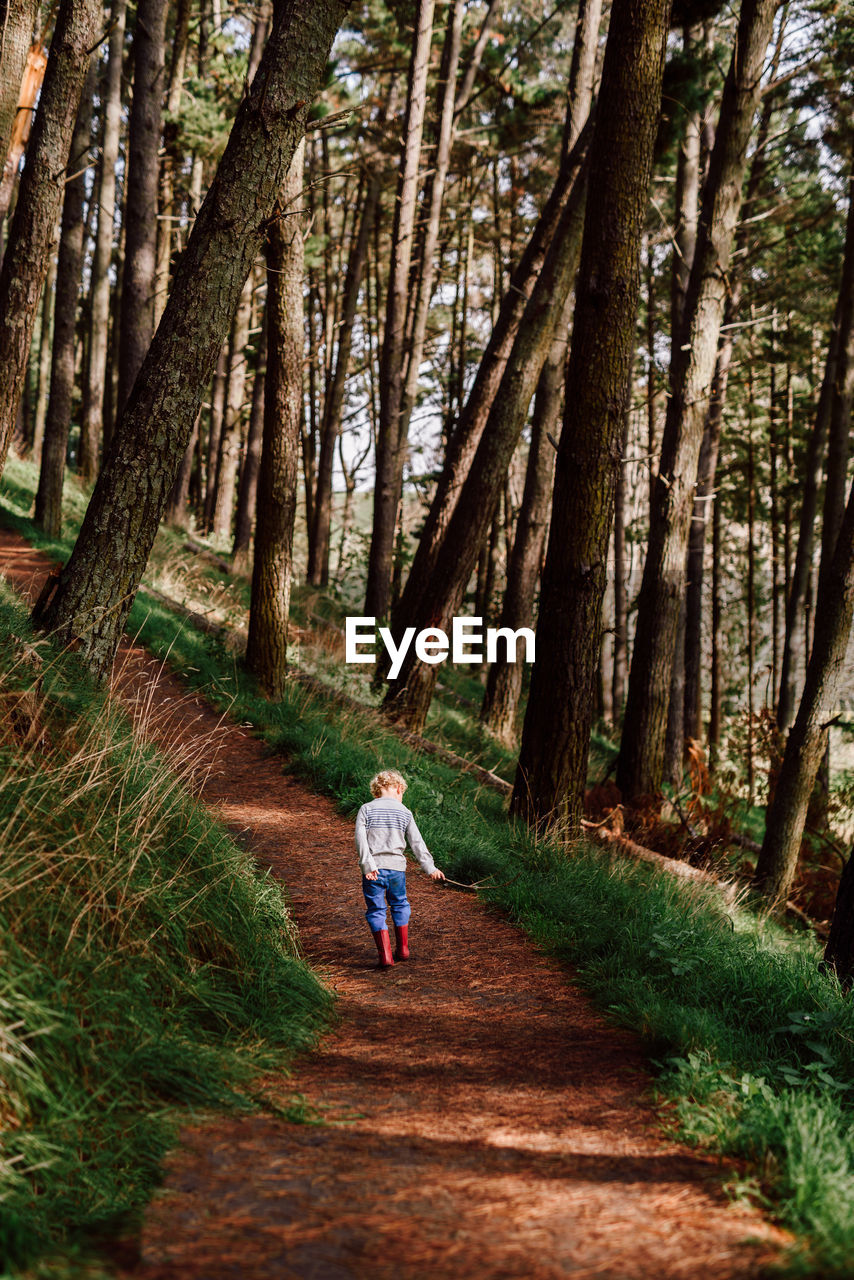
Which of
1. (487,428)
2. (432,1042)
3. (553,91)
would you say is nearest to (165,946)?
(432,1042)

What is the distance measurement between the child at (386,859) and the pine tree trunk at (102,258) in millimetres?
13886

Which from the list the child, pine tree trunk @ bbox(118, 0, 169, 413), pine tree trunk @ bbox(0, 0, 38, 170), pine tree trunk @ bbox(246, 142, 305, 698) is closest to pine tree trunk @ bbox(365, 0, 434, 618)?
pine tree trunk @ bbox(118, 0, 169, 413)

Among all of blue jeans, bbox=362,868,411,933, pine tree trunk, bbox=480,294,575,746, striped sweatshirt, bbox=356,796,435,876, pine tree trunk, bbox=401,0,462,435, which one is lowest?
blue jeans, bbox=362,868,411,933

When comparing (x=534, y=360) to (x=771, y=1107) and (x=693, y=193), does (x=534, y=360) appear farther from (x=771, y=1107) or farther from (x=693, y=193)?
(x=771, y=1107)

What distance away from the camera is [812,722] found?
8.98m

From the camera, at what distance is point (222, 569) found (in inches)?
709

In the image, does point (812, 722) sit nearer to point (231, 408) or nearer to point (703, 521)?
point (703, 521)

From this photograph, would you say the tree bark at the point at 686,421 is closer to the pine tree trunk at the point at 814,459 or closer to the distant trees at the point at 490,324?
the distant trees at the point at 490,324

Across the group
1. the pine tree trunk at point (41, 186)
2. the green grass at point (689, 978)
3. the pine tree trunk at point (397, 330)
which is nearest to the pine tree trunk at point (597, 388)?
the green grass at point (689, 978)

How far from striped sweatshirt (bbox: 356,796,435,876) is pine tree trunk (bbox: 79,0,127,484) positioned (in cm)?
1391

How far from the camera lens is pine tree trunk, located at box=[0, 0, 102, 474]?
28.2ft

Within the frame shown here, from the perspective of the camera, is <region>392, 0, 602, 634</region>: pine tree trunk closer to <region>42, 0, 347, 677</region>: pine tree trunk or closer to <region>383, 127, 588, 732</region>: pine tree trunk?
<region>383, 127, 588, 732</region>: pine tree trunk

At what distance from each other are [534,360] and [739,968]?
319 inches

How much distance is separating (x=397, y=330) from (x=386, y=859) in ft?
40.9
